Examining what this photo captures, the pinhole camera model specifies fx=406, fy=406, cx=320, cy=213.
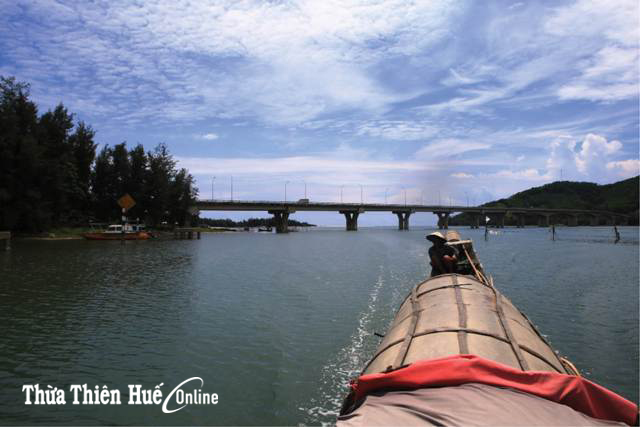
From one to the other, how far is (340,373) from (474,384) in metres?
6.54

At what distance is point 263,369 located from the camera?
11.4 meters

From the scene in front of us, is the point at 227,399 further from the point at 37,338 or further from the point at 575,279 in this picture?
the point at 575,279

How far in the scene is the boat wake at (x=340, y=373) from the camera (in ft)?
29.3

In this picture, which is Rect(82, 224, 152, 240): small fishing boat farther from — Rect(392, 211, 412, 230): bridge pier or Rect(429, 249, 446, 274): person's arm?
Rect(392, 211, 412, 230): bridge pier

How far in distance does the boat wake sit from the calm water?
45 millimetres

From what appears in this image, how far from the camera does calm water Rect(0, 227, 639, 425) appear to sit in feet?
30.9

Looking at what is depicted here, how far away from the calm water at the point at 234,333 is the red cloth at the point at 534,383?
4185 millimetres

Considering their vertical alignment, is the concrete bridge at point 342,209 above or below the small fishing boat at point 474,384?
above

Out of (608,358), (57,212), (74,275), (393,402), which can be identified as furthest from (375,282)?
(57,212)

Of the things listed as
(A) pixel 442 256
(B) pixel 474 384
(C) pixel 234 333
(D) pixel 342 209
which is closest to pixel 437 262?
(A) pixel 442 256

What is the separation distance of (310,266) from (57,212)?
6078 cm

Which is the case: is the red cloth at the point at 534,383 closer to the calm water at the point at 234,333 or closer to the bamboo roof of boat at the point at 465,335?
the bamboo roof of boat at the point at 465,335

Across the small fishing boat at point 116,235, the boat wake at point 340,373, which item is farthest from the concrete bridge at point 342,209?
the boat wake at point 340,373

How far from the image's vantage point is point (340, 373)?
11.2 metres
